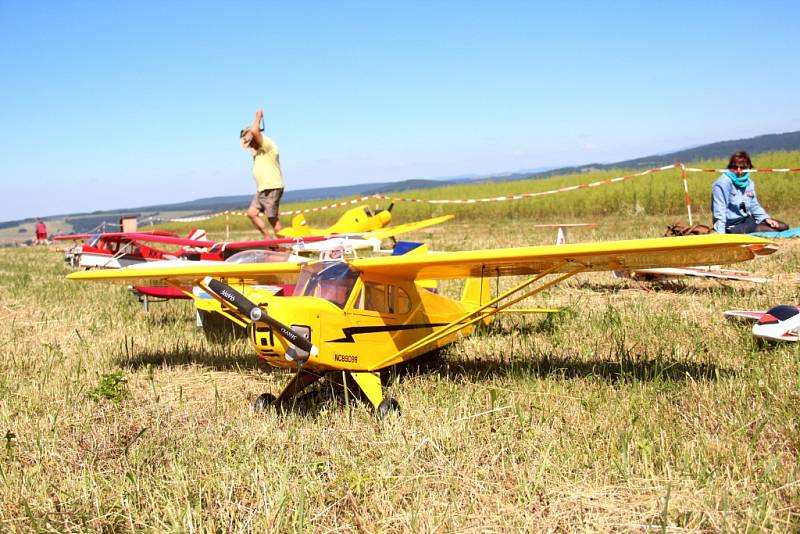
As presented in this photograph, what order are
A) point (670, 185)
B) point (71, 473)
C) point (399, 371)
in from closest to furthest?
point (71, 473), point (399, 371), point (670, 185)

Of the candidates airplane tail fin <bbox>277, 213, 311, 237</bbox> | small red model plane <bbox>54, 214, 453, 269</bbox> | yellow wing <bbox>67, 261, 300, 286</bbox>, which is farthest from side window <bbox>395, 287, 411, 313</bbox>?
airplane tail fin <bbox>277, 213, 311, 237</bbox>

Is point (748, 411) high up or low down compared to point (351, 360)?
down

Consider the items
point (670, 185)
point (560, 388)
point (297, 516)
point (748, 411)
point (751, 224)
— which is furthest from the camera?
point (670, 185)

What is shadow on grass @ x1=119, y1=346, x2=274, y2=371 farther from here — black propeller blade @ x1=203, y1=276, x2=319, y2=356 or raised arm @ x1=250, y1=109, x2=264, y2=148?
raised arm @ x1=250, y1=109, x2=264, y2=148

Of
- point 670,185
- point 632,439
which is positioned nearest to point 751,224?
point 632,439

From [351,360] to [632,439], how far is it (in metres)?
2.18

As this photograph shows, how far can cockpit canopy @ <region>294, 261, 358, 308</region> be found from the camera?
5.28 m

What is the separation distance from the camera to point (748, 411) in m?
4.30

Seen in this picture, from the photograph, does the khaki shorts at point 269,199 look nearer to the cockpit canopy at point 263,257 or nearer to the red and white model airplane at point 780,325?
the cockpit canopy at point 263,257

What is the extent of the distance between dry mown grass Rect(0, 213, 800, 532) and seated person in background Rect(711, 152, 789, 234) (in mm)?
4104

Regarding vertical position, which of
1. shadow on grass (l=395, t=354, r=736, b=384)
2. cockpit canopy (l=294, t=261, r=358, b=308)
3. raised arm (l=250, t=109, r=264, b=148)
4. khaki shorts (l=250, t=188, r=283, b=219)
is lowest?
shadow on grass (l=395, t=354, r=736, b=384)

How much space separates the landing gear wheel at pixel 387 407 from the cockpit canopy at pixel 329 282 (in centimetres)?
83

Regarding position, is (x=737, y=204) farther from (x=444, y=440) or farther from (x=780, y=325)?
(x=444, y=440)

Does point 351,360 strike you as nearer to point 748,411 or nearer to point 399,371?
point 399,371
